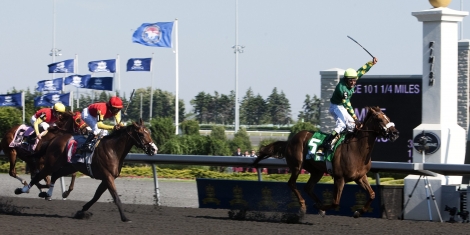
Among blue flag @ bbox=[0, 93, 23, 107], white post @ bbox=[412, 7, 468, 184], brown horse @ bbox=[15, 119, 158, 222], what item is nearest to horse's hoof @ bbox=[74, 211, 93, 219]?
brown horse @ bbox=[15, 119, 158, 222]

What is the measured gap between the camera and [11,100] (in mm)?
29906

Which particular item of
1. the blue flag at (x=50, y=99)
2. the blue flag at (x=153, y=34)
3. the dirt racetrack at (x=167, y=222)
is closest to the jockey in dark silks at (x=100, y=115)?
the dirt racetrack at (x=167, y=222)

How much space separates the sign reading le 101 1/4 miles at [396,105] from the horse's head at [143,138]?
5.14 meters

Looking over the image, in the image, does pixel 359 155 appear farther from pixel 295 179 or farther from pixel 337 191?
pixel 295 179

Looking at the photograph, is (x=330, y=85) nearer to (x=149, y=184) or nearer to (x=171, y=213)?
(x=149, y=184)

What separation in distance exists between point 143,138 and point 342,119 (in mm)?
2381

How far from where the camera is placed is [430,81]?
10.9 meters

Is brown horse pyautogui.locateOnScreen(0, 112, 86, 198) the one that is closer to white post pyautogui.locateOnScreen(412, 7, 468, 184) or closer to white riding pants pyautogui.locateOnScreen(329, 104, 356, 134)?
white riding pants pyautogui.locateOnScreen(329, 104, 356, 134)

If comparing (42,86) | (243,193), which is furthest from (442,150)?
(42,86)

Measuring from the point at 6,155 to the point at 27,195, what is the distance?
0.97 metres

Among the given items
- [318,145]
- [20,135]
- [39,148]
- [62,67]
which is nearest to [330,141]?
[318,145]

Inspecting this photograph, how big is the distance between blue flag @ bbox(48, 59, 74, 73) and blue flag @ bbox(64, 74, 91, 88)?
64 cm

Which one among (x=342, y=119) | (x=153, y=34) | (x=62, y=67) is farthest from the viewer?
(x=62, y=67)

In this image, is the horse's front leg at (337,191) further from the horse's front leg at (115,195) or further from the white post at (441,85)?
the horse's front leg at (115,195)
